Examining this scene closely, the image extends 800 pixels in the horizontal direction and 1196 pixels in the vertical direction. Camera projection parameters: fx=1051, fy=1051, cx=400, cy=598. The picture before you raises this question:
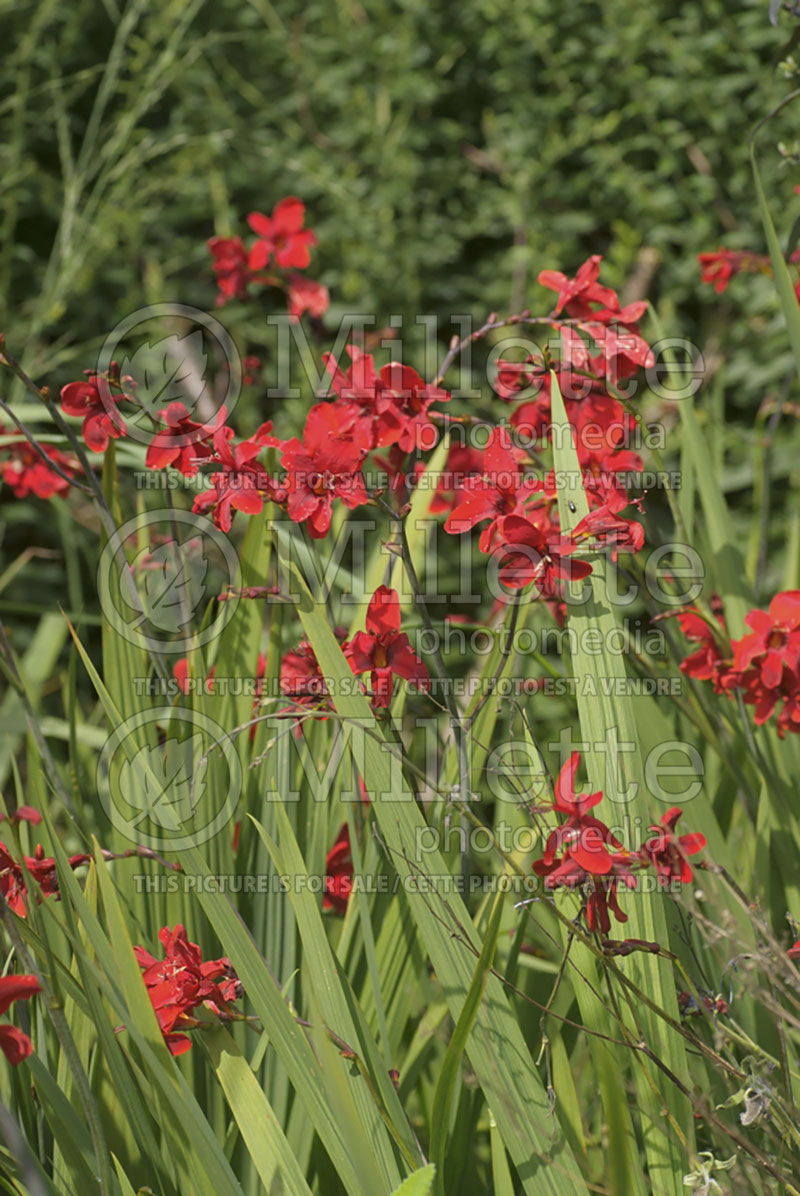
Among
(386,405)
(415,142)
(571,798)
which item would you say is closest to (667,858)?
(571,798)

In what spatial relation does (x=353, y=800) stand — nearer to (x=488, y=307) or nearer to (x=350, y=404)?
(x=350, y=404)

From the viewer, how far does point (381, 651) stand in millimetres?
987

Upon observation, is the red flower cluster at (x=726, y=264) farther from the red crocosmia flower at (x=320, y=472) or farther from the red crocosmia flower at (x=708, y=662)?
the red crocosmia flower at (x=320, y=472)

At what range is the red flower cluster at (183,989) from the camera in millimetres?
866

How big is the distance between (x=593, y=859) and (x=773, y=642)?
46 cm

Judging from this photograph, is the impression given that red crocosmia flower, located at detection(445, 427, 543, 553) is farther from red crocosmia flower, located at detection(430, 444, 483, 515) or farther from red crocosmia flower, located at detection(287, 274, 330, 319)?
red crocosmia flower, located at detection(287, 274, 330, 319)

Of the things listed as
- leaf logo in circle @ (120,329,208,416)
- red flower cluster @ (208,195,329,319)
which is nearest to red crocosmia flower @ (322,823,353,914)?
red flower cluster @ (208,195,329,319)

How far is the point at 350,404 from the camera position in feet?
3.45

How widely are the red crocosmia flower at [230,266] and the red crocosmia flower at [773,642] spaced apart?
96 cm

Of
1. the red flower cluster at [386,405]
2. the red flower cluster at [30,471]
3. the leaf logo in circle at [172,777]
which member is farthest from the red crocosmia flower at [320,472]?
the red flower cluster at [30,471]

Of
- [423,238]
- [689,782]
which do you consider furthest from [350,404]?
[423,238]

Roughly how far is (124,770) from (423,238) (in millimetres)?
2503

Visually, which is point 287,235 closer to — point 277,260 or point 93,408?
point 277,260

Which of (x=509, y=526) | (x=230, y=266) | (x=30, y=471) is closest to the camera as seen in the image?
(x=509, y=526)
